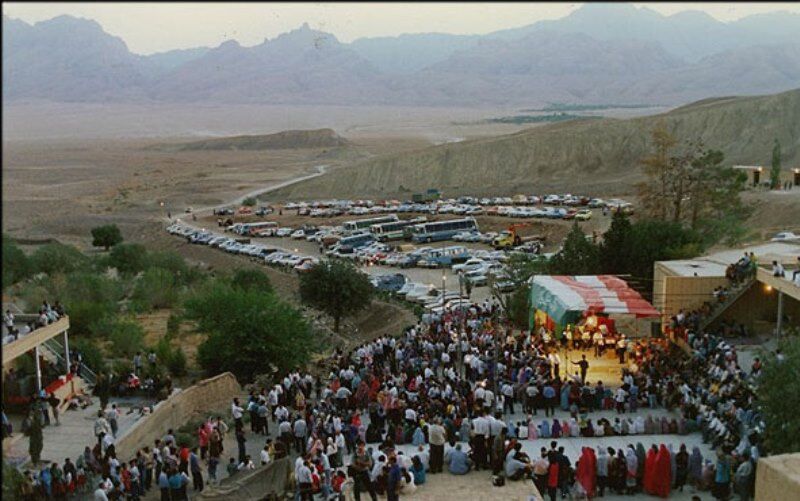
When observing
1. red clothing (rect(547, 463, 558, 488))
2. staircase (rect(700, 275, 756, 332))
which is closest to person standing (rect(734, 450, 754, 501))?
red clothing (rect(547, 463, 558, 488))

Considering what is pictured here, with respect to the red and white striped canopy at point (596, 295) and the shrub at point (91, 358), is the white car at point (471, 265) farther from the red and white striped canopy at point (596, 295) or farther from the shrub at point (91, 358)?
the shrub at point (91, 358)

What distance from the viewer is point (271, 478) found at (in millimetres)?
14008

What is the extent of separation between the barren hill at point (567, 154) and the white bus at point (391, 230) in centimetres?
3033

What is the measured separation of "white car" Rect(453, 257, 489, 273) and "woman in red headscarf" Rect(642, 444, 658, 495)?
31.9m

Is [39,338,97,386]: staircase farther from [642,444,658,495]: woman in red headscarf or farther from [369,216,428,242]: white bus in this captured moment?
[369,216,428,242]: white bus

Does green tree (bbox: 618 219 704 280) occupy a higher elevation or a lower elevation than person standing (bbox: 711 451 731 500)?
higher

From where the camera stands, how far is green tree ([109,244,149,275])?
48344 millimetres

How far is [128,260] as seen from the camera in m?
49.1

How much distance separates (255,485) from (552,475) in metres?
4.99

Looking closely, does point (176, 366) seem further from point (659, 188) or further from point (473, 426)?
point (659, 188)

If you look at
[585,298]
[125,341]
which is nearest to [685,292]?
[585,298]

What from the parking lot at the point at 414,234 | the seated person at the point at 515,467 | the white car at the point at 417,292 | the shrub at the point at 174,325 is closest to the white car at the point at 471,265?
the parking lot at the point at 414,234

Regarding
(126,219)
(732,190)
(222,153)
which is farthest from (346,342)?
(222,153)

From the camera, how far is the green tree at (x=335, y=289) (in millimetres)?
34500
